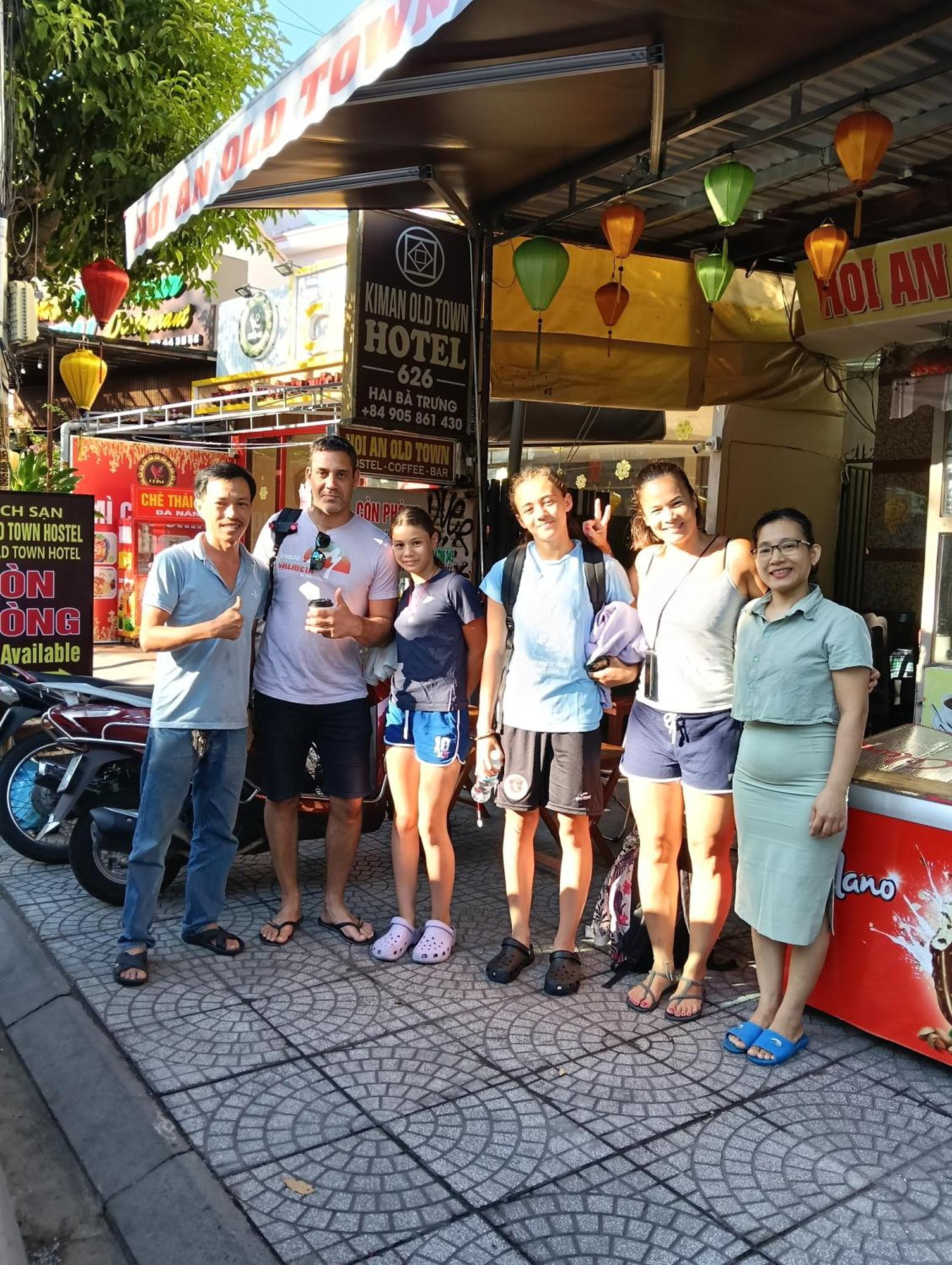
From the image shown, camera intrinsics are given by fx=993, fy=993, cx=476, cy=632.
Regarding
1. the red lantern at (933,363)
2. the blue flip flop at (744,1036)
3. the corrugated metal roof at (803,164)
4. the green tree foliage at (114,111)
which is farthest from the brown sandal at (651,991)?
the green tree foliage at (114,111)

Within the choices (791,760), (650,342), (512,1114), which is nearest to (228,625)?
(512,1114)

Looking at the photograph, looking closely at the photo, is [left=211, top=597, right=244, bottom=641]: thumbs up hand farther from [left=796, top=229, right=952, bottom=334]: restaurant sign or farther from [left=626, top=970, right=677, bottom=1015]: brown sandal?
[left=796, top=229, right=952, bottom=334]: restaurant sign

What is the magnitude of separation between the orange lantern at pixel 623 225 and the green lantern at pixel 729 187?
588 millimetres

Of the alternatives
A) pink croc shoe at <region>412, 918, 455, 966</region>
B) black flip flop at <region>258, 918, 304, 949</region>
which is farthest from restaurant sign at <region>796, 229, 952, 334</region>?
black flip flop at <region>258, 918, 304, 949</region>

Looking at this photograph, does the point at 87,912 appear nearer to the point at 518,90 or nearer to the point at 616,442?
the point at 518,90

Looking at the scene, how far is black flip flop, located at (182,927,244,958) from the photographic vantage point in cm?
385

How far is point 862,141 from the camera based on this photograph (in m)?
3.98

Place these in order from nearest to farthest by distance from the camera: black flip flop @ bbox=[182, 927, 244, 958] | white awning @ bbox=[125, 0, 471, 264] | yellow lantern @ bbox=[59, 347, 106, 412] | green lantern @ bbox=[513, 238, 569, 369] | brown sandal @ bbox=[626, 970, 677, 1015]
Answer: white awning @ bbox=[125, 0, 471, 264]
brown sandal @ bbox=[626, 970, 677, 1015]
black flip flop @ bbox=[182, 927, 244, 958]
green lantern @ bbox=[513, 238, 569, 369]
yellow lantern @ bbox=[59, 347, 106, 412]

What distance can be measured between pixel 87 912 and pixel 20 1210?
190 centimetres

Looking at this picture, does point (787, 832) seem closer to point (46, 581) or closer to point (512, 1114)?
point (512, 1114)

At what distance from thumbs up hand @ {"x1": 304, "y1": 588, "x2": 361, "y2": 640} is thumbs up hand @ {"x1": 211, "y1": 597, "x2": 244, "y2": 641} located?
0.25 m

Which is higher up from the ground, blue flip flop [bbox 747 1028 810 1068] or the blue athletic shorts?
the blue athletic shorts

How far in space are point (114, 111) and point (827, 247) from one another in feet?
17.9

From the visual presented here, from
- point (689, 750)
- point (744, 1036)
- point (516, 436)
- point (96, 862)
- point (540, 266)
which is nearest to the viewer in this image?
point (744, 1036)
